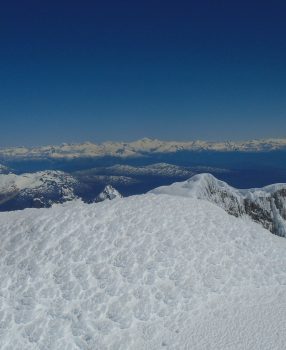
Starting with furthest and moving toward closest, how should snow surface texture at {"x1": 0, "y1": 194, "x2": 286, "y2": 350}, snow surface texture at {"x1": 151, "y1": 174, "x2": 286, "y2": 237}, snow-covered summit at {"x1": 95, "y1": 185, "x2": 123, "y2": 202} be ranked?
snow-covered summit at {"x1": 95, "y1": 185, "x2": 123, "y2": 202}
snow surface texture at {"x1": 151, "y1": 174, "x2": 286, "y2": 237}
snow surface texture at {"x1": 0, "y1": 194, "x2": 286, "y2": 350}

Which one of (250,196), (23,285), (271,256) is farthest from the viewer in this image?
(250,196)

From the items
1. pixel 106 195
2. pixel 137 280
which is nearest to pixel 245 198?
pixel 137 280

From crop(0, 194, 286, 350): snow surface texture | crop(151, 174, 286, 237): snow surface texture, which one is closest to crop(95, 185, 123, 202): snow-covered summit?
crop(151, 174, 286, 237): snow surface texture

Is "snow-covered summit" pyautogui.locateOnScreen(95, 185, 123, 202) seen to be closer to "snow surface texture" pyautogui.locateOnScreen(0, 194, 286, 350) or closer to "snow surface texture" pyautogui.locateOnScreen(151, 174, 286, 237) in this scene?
"snow surface texture" pyautogui.locateOnScreen(151, 174, 286, 237)

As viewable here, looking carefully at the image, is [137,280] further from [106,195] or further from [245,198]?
[106,195]

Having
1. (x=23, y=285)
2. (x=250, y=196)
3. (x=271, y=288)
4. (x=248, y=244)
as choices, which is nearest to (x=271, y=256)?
(x=248, y=244)

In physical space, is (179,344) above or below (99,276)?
below

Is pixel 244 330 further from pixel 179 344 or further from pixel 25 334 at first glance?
pixel 25 334

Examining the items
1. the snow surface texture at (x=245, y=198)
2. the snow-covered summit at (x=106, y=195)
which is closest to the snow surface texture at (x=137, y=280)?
the snow surface texture at (x=245, y=198)
